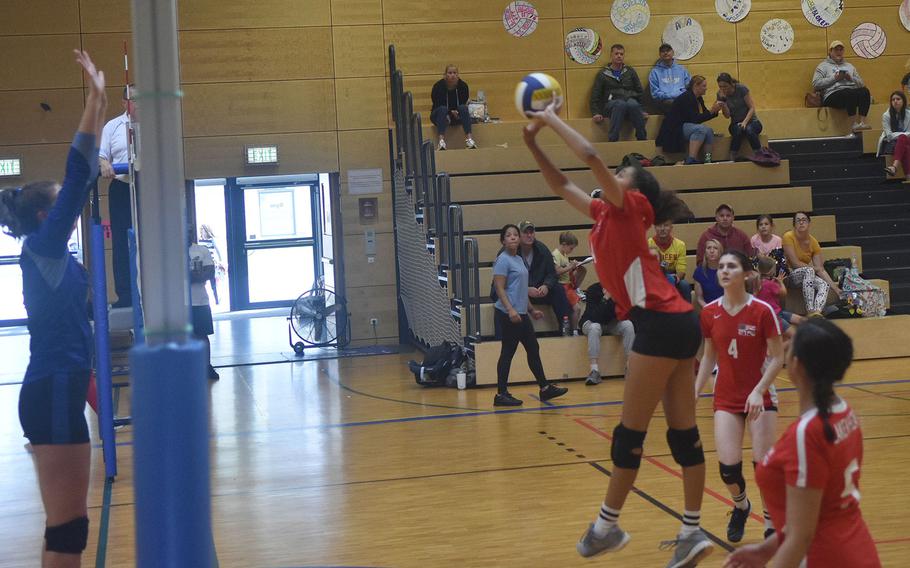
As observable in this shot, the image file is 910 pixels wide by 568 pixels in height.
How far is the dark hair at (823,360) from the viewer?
8.17 ft

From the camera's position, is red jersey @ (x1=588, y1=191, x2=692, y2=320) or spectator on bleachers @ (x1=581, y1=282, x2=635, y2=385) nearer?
red jersey @ (x1=588, y1=191, x2=692, y2=320)

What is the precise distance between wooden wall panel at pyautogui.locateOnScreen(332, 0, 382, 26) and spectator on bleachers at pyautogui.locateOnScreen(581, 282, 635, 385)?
18.7 ft

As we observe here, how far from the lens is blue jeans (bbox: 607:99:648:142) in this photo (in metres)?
13.6

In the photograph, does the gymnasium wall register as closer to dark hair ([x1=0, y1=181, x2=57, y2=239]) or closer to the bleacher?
the bleacher

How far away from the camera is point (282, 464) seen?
7.11 metres

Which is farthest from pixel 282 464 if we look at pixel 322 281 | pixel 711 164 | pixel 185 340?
pixel 711 164

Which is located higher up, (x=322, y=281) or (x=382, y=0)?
(x=382, y=0)

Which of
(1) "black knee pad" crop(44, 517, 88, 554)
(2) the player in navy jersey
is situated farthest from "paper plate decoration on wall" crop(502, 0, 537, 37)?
(1) "black knee pad" crop(44, 517, 88, 554)

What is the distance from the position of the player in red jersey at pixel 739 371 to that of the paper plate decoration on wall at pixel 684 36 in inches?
416

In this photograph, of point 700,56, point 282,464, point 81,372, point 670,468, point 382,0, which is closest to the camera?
point 81,372

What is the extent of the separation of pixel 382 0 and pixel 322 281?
4038 millimetres

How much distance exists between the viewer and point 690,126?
13.2m

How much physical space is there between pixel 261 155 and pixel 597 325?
226 inches

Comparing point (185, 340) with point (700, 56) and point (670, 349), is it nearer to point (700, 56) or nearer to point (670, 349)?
point (670, 349)
